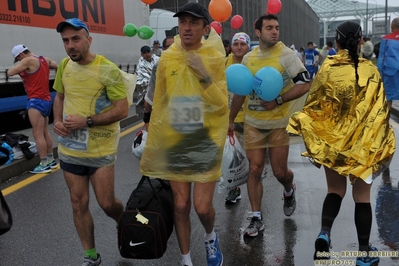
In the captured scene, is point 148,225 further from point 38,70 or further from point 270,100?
point 38,70

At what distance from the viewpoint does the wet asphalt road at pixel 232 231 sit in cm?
378

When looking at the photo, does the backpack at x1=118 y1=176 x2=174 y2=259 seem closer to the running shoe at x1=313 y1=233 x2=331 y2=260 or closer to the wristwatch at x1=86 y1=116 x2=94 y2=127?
the wristwatch at x1=86 y1=116 x2=94 y2=127

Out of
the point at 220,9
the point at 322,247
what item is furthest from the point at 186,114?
the point at 220,9

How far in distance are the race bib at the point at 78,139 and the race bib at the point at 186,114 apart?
663 millimetres

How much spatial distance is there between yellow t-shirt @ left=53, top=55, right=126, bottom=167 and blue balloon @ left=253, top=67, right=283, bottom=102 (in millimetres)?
1080

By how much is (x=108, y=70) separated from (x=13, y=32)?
6.16m

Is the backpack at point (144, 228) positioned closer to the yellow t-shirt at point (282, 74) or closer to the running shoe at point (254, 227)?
the running shoe at point (254, 227)

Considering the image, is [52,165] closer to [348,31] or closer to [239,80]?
[239,80]

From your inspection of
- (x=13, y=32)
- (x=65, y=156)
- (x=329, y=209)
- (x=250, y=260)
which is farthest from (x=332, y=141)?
(x=13, y=32)

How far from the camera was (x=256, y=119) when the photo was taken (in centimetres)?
430

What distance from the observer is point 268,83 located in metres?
3.85

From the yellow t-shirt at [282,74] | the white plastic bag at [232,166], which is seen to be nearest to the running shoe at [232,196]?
the white plastic bag at [232,166]

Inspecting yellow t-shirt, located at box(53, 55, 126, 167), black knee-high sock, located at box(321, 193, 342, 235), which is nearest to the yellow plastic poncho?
yellow t-shirt, located at box(53, 55, 126, 167)

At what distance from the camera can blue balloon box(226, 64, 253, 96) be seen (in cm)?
388
